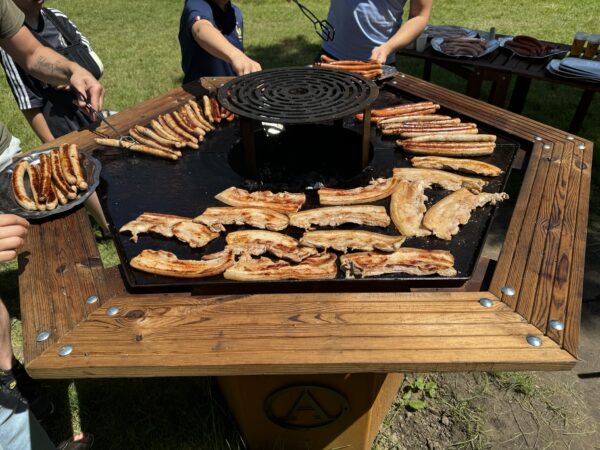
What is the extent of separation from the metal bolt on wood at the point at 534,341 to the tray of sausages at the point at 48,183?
2.67m

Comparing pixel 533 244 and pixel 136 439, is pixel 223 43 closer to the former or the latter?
pixel 533 244

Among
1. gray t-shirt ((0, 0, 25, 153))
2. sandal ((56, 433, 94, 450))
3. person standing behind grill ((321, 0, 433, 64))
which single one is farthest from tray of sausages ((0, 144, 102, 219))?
person standing behind grill ((321, 0, 433, 64))

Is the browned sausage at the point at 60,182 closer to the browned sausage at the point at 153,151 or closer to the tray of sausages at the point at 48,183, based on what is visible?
the tray of sausages at the point at 48,183

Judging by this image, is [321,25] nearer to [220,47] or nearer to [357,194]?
[220,47]

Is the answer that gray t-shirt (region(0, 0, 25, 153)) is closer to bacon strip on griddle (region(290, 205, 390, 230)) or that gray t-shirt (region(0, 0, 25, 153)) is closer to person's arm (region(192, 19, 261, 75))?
person's arm (region(192, 19, 261, 75))

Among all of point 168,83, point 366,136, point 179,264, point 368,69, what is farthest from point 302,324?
point 168,83

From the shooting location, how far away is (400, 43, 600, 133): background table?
6.27 meters

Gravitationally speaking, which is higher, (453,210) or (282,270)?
(453,210)

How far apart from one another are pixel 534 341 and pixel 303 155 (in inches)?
85.7

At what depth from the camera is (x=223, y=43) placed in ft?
13.0

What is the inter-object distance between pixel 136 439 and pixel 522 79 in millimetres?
7453

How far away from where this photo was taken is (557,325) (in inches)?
75.5

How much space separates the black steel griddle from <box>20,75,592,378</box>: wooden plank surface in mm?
106

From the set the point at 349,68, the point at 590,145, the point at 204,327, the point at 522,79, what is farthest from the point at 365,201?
the point at 522,79
